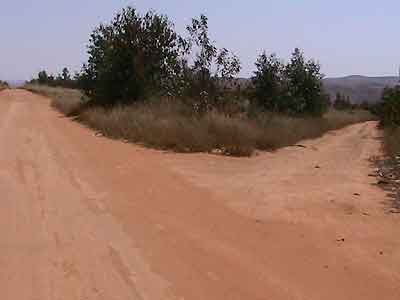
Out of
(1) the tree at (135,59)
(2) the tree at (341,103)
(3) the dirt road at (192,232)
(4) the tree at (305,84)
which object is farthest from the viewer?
A: (2) the tree at (341,103)

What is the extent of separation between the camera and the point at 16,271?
15.5ft

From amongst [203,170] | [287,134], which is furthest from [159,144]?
[287,134]

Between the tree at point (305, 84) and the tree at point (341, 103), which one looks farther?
the tree at point (341, 103)

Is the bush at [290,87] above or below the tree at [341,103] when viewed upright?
above

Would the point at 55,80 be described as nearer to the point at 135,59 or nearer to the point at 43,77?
the point at 43,77

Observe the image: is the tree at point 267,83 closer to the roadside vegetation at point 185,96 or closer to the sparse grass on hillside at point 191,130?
the roadside vegetation at point 185,96

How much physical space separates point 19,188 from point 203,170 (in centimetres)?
345

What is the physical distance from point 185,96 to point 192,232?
1294cm

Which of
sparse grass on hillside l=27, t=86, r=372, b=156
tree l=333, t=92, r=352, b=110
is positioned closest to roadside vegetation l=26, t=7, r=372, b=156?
sparse grass on hillside l=27, t=86, r=372, b=156

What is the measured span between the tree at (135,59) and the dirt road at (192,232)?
12.5 meters

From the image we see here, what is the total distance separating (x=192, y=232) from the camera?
19.8ft

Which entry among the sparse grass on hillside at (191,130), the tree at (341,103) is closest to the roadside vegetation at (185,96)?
the sparse grass on hillside at (191,130)

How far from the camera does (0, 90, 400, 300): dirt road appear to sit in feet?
14.6

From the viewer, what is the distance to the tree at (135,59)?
22.9 metres
